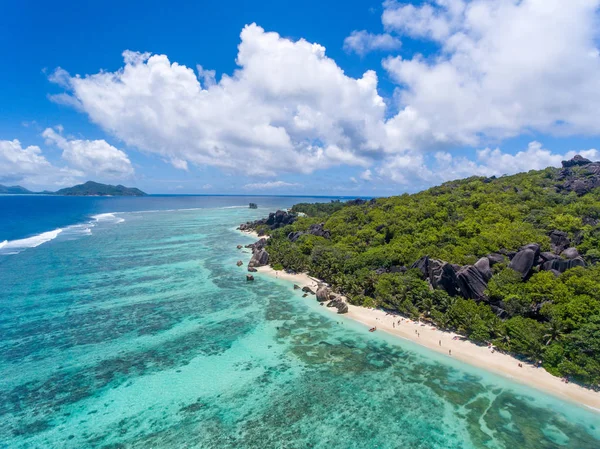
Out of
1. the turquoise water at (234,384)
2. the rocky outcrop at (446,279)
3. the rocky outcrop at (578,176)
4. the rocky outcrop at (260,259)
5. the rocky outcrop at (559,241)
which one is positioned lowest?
the turquoise water at (234,384)

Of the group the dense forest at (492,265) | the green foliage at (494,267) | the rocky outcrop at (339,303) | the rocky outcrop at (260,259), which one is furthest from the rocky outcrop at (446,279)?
the rocky outcrop at (260,259)

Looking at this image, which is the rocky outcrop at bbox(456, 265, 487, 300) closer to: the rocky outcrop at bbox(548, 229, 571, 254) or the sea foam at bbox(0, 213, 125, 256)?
the rocky outcrop at bbox(548, 229, 571, 254)

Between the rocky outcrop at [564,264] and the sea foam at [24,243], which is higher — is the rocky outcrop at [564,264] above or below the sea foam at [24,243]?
above

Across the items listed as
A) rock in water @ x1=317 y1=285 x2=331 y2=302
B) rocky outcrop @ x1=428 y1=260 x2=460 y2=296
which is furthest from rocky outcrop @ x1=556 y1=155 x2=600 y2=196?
rock in water @ x1=317 y1=285 x2=331 y2=302

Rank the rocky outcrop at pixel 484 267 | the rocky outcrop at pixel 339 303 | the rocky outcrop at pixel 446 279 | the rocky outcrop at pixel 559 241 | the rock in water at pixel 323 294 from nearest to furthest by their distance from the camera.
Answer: the rocky outcrop at pixel 446 279
the rocky outcrop at pixel 484 267
the rocky outcrop at pixel 339 303
the rocky outcrop at pixel 559 241
the rock in water at pixel 323 294

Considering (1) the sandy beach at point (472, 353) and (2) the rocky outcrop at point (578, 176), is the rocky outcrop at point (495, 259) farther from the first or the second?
(2) the rocky outcrop at point (578, 176)

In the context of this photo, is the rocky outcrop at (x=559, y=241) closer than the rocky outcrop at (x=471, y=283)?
No

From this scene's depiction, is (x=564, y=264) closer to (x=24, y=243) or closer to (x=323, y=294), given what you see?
(x=323, y=294)

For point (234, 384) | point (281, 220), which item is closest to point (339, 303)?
point (234, 384)

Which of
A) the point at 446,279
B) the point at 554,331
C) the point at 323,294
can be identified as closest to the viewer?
the point at 554,331
